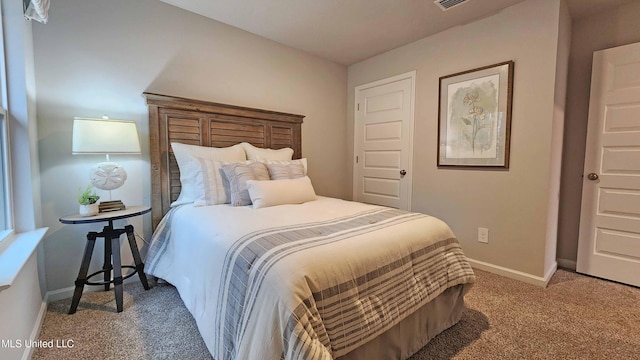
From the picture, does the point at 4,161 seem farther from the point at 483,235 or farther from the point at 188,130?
the point at 483,235

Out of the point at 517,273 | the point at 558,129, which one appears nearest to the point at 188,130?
the point at 517,273

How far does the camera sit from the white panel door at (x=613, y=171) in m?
2.27

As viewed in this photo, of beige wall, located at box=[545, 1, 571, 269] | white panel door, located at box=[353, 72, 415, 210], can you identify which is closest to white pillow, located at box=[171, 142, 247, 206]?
white panel door, located at box=[353, 72, 415, 210]

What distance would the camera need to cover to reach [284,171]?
2.46m

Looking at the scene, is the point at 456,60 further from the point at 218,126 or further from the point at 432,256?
the point at 218,126

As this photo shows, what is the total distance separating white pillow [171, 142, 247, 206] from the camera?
2.18 metres

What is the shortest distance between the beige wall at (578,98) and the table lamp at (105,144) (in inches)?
152

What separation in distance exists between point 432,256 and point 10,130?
254 cm

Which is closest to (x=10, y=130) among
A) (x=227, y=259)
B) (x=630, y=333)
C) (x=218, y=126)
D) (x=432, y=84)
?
(x=218, y=126)

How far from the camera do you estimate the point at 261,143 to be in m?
2.97

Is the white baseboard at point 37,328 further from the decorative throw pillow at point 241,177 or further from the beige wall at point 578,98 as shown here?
the beige wall at point 578,98

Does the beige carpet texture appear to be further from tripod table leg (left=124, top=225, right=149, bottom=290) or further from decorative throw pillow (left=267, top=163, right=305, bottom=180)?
decorative throw pillow (left=267, top=163, right=305, bottom=180)

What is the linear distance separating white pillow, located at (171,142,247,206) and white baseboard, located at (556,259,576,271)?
3382mm

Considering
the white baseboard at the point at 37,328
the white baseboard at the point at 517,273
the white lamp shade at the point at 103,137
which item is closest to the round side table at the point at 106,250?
the white baseboard at the point at 37,328
